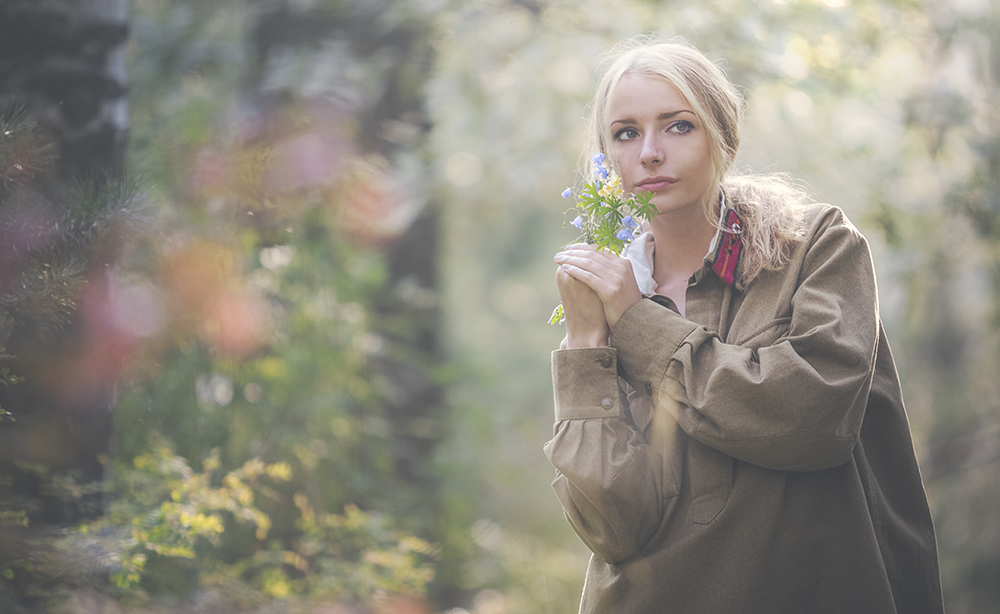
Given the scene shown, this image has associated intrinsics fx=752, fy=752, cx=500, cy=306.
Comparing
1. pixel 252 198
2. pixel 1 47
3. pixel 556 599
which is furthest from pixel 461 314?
pixel 1 47

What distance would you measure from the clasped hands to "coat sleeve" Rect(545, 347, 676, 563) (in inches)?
2.0

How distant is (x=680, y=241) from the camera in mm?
1702

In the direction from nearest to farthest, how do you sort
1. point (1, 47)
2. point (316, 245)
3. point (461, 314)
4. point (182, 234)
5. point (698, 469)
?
1. point (698, 469)
2. point (1, 47)
3. point (182, 234)
4. point (316, 245)
5. point (461, 314)

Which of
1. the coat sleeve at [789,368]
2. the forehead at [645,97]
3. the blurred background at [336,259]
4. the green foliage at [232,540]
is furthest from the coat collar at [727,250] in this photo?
the green foliage at [232,540]

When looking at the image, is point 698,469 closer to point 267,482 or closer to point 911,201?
point 267,482

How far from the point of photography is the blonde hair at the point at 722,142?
154cm

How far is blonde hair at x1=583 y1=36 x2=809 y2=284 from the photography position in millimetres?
1544

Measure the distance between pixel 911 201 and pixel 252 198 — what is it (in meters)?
3.79

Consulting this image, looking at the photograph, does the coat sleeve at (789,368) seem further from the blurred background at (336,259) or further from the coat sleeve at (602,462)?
the blurred background at (336,259)

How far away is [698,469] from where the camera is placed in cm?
148

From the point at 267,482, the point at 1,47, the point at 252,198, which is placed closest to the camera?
the point at 1,47

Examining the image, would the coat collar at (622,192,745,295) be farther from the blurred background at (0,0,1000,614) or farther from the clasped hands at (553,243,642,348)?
the blurred background at (0,0,1000,614)

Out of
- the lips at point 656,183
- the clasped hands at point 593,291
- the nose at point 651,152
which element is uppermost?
the nose at point 651,152

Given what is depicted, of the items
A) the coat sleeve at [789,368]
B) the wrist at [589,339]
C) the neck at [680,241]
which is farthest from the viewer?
the neck at [680,241]
